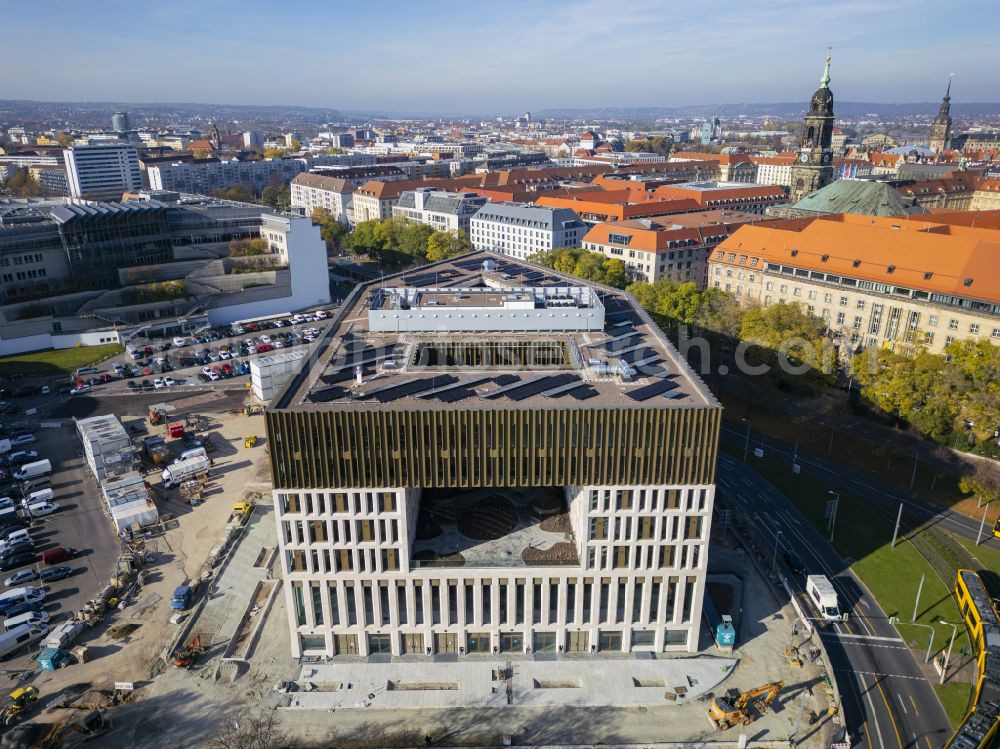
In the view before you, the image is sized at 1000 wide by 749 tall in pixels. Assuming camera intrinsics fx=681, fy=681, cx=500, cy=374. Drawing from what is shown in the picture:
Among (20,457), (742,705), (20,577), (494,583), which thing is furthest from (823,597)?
(20,457)

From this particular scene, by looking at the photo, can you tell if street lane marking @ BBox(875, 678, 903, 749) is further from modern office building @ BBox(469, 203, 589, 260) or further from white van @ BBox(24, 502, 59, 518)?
modern office building @ BBox(469, 203, 589, 260)

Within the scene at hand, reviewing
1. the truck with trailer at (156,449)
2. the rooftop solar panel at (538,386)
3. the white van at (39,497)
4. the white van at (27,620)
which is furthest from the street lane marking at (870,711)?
the white van at (39,497)

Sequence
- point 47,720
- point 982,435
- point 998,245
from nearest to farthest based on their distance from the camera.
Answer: point 47,720
point 982,435
point 998,245

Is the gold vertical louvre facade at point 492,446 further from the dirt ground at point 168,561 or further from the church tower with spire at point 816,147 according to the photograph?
the church tower with spire at point 816,147

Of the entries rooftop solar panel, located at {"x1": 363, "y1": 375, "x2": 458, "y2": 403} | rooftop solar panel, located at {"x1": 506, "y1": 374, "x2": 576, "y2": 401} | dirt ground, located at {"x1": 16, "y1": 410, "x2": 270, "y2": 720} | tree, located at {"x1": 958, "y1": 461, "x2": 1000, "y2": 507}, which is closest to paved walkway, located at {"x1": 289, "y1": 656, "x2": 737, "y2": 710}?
dirt ground, located at {"x1": 16, "y1": 410, "x2": 270, "y2": 720}

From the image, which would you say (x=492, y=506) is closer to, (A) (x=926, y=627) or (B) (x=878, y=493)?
(A) (x=926, y=627)

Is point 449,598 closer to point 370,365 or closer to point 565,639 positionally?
point 565,639

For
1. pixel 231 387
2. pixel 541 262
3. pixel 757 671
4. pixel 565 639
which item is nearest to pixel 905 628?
pixel 757 671
